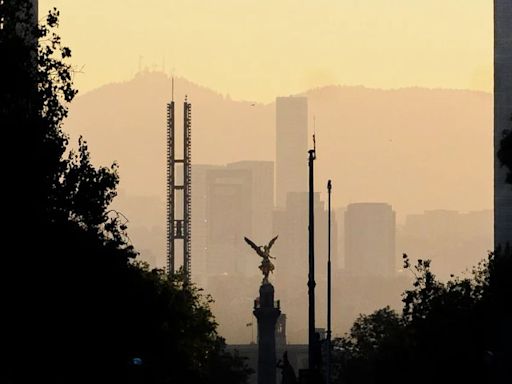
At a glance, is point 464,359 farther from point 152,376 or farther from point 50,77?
point 50,77

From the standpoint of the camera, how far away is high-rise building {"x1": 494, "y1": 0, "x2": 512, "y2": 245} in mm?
189250

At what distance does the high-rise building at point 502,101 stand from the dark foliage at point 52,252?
100069mm

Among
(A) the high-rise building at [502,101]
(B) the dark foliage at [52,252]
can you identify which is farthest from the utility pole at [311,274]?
(A) the high-rise building at [502,101]

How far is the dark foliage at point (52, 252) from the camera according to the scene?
72812 millimetres

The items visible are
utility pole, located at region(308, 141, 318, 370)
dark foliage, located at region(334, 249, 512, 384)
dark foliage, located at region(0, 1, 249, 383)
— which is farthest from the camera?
dark foliage, located at region(334, 249, 512, 384)

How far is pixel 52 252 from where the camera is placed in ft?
249

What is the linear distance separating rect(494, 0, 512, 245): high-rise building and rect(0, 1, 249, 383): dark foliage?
3940 inches

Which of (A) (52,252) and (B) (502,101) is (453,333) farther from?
(B) (502,101)

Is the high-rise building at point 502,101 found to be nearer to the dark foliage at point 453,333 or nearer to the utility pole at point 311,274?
the dark foliage at point 453,333

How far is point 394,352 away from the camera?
140 meters

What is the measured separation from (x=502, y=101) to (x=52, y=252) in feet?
389

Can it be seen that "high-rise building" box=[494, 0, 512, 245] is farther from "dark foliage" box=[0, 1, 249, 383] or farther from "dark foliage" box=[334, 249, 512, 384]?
"dark foliage" box=[0, 1, 249, 383]

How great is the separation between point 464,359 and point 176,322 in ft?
89.2

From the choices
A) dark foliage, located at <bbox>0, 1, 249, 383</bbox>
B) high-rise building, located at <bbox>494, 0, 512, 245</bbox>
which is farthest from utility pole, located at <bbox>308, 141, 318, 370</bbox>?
high-rise building, located at <bbox>494, 0, 512, 245</bbox>
